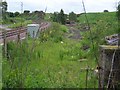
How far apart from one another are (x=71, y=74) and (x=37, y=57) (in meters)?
1.89

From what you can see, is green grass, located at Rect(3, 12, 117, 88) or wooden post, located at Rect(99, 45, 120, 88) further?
wooden post, located at Rect(99, 45, 120, 88)

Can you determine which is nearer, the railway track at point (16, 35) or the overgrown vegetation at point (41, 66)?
the overgrown vegetation at point (41, 66)

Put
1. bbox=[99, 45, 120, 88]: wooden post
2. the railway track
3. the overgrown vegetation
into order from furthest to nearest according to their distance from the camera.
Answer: bbox=[99, 45, 120, 88]: wooden post
the railway track
the overgrown vegetation

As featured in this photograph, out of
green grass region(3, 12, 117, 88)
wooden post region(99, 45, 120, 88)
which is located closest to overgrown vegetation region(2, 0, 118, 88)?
green grass region(3, 12, 117, 88)

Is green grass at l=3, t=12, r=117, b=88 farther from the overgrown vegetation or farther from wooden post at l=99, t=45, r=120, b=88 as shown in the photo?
wooden post at l=99, t=45, r=120, b=88

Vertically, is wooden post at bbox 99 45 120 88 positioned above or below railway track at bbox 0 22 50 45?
below

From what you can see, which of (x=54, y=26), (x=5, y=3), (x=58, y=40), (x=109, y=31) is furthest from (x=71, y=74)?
(x=54, y=26)

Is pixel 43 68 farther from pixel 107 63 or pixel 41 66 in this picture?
pixel 107 63

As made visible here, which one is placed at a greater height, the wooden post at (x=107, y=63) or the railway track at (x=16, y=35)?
the railway track at (x=16, y=35)

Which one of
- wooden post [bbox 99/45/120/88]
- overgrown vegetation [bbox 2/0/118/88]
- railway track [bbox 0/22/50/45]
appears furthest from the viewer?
wooden post [bbox 99/45/120/88]

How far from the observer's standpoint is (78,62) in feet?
32.1

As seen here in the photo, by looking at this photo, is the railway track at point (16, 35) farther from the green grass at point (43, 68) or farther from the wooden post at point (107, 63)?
the wooden post at point (107, 63)

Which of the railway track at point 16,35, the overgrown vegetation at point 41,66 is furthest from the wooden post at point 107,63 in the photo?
the railway track at point 16,35

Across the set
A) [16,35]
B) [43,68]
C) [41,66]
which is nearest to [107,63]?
[43,68]
